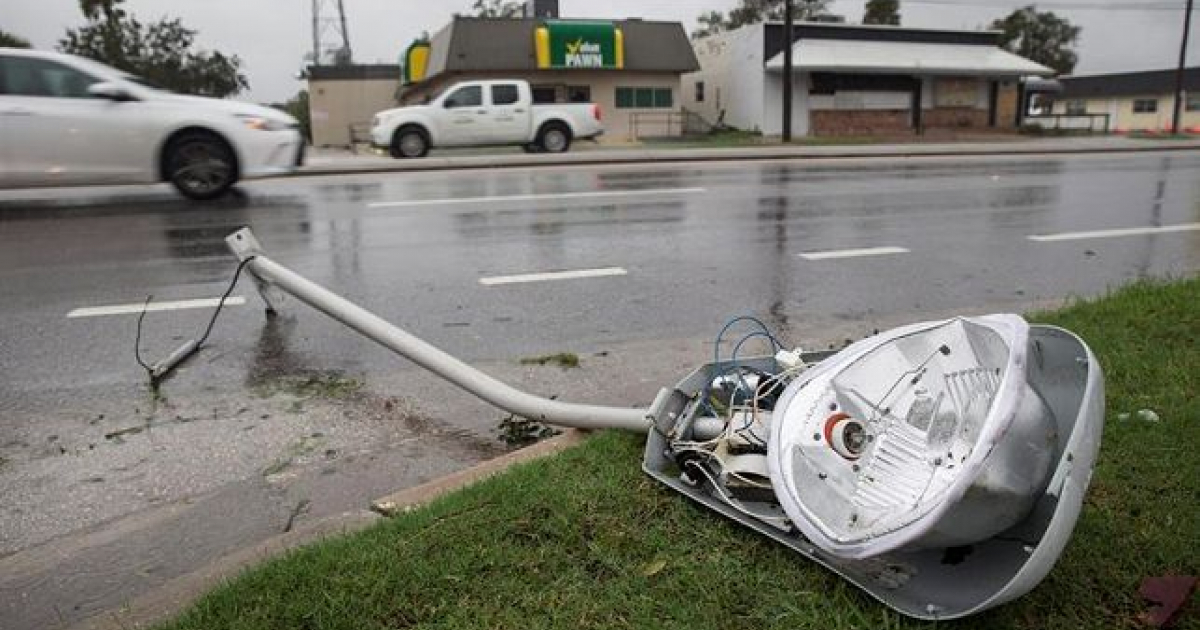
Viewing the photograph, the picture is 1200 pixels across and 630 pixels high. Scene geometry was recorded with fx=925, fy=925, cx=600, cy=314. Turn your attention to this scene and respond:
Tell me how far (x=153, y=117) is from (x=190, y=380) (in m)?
7.51

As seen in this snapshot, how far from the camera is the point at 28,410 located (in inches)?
172

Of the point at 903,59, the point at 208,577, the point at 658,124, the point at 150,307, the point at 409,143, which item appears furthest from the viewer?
the point at 658,124

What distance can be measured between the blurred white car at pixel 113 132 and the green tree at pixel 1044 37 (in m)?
79.0

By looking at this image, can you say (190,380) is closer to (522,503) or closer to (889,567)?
(522,503)

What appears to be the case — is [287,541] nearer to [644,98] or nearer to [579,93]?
[579,93]

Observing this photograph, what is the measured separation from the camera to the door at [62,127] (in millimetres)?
10617

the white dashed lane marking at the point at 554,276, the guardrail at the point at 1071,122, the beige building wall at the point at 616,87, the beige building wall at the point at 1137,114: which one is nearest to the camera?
the white dashed lane marking at the point at 554,276

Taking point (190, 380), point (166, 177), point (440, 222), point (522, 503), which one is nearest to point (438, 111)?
point (166, 177)

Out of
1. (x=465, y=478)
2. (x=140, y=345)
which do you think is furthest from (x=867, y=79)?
(x=465, y=478)

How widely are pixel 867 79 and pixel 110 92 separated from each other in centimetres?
3318

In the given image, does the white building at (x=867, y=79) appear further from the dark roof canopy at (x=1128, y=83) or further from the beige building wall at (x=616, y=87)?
the dark roof canopy at (x=1128, y=83)

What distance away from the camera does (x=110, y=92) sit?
10844mm

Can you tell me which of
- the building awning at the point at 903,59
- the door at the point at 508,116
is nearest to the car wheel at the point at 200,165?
the door at the point at 508,116

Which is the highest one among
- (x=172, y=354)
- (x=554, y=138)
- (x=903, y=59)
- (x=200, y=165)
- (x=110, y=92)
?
(x=903, y=59)
